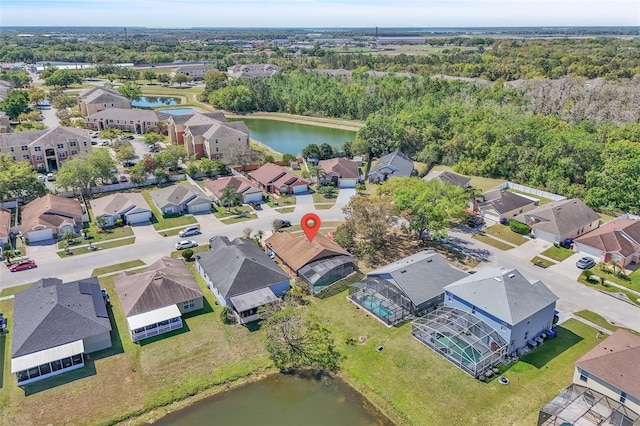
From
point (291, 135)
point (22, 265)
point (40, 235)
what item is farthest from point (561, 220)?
point (291, 135)

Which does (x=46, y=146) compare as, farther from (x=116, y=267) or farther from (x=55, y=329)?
(x=55, y=329)

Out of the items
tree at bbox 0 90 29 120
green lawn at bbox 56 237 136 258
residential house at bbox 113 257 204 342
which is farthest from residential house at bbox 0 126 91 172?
residential house at bbox 113 257 204 342

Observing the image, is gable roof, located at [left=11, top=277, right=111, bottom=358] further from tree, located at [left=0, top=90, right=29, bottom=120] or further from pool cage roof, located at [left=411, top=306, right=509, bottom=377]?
tree, located at [left=0, top=90, right=29, bottom=120]

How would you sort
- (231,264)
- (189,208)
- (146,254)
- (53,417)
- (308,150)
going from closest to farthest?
(53,417) → (231,264) → (146,254) → (189,208) → (308,150)

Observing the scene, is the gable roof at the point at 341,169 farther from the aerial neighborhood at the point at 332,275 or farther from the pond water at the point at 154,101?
the pond water at the point at 154,101

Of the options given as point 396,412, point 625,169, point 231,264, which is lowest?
point 396,412

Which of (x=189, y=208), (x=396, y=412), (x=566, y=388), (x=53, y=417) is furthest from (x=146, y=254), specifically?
(x=566, y=388)

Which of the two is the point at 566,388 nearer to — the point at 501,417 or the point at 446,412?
the point at 501,417

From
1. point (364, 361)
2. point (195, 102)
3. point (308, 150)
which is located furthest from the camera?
point (195, 102)
